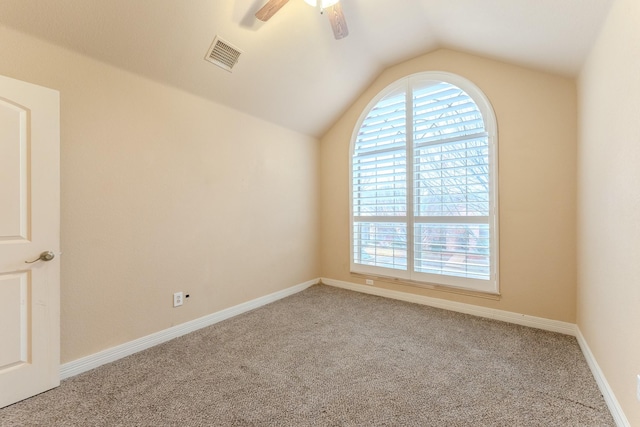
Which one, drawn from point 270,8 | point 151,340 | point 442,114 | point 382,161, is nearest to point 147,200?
point 151,340

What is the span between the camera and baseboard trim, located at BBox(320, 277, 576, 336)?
101 inches

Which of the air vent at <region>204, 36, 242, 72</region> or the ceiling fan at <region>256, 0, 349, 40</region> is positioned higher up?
the ceiling fan at <region>256, 0, 349, 40</region>

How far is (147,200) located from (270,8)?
5.75 ft

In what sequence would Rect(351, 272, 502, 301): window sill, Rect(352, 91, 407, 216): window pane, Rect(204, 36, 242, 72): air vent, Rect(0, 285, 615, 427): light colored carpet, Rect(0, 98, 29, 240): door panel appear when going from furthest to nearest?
Rect(352, 91, 407, 216): window pane < Rect(351, 272, 502, 301): window sill < Rect(204, 36, 242, 72): air vent < Rect(0, 98, 29, 240): door panel < Rect(0, 285, 615, 427): light colored carpet


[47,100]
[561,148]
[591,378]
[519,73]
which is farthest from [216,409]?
[519,73]

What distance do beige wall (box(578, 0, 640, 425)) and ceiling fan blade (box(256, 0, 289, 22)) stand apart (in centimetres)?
188

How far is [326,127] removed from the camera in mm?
4047

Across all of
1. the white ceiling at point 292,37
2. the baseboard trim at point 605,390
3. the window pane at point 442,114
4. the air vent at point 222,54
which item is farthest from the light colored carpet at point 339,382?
the air vent at point 222,54

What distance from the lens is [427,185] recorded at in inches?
128

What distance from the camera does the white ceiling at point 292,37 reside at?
5.99 ft

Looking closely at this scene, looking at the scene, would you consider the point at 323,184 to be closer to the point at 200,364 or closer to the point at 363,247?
the point at 363,247

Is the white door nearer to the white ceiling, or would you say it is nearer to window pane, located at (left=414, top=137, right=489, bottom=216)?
the white ceiling

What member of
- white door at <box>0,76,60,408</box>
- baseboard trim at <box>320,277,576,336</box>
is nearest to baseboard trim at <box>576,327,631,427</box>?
baseboard trim at <box>320,277,576,336</box>

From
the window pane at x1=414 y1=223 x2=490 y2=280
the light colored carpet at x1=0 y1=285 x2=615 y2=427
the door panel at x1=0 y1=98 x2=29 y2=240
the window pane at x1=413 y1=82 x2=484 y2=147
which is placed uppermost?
the window pane at x1=413 y1=82 x2=484 y2=147
